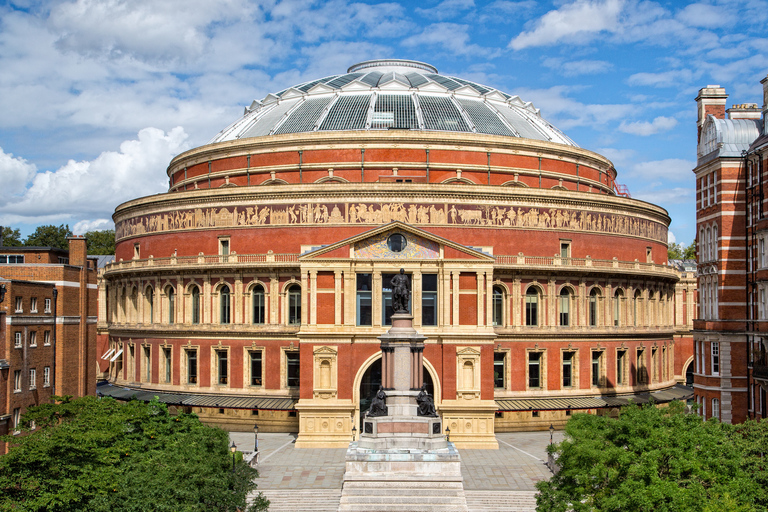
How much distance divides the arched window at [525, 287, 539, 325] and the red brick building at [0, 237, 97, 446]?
1236 inches

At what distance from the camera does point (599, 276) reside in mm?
53406

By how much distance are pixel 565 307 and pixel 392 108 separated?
21.8m

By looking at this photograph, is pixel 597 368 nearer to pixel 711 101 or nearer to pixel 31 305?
pixel 711 101

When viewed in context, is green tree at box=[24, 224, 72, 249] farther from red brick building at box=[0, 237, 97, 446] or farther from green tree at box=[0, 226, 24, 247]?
red brick building at box=[0, 237, 97, 446]

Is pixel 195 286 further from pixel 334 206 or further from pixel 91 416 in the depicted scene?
pixel 91 416

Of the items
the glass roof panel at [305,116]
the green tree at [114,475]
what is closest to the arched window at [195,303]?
the glass roof panel at [305,116]

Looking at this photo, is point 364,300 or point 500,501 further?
point 364,300

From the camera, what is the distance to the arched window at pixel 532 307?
5153 cm

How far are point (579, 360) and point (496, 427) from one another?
8.40 meters

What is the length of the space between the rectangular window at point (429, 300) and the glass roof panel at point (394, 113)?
727 inches

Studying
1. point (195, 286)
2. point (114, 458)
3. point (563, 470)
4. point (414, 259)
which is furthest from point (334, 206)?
point (563, 470)

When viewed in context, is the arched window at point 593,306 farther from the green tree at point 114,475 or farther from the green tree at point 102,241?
the green tree at point 102,241

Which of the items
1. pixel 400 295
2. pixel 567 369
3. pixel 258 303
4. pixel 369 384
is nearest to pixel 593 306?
pixel 567 369

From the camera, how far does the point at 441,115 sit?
61062 millimetres
